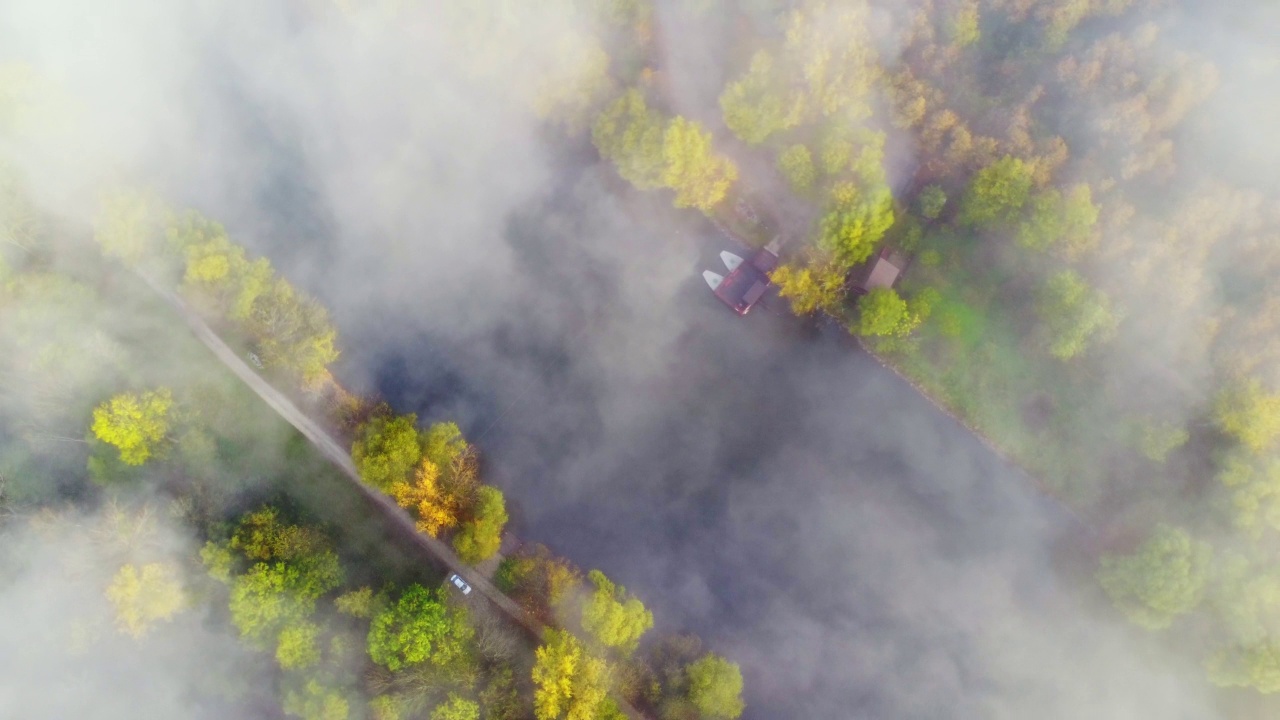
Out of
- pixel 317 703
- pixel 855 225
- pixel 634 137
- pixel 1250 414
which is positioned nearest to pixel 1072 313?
pixel 1250 414

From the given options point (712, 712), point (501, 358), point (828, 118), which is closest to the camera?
point (712, 712)

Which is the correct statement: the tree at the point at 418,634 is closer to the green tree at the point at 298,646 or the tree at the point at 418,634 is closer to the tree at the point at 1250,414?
the green tree at the point at 298,646

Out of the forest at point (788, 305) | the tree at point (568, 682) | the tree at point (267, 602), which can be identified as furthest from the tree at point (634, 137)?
the tree at point (267, 602)

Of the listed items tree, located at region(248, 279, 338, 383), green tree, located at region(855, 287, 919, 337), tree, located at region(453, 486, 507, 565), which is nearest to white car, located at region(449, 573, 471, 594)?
tree, located at region(453, 486, 507, 565)

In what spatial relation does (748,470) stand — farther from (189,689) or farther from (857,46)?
(189,689)

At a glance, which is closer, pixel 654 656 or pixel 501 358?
pixel 654 656

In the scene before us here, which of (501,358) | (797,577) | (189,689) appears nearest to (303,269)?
(501,358)
